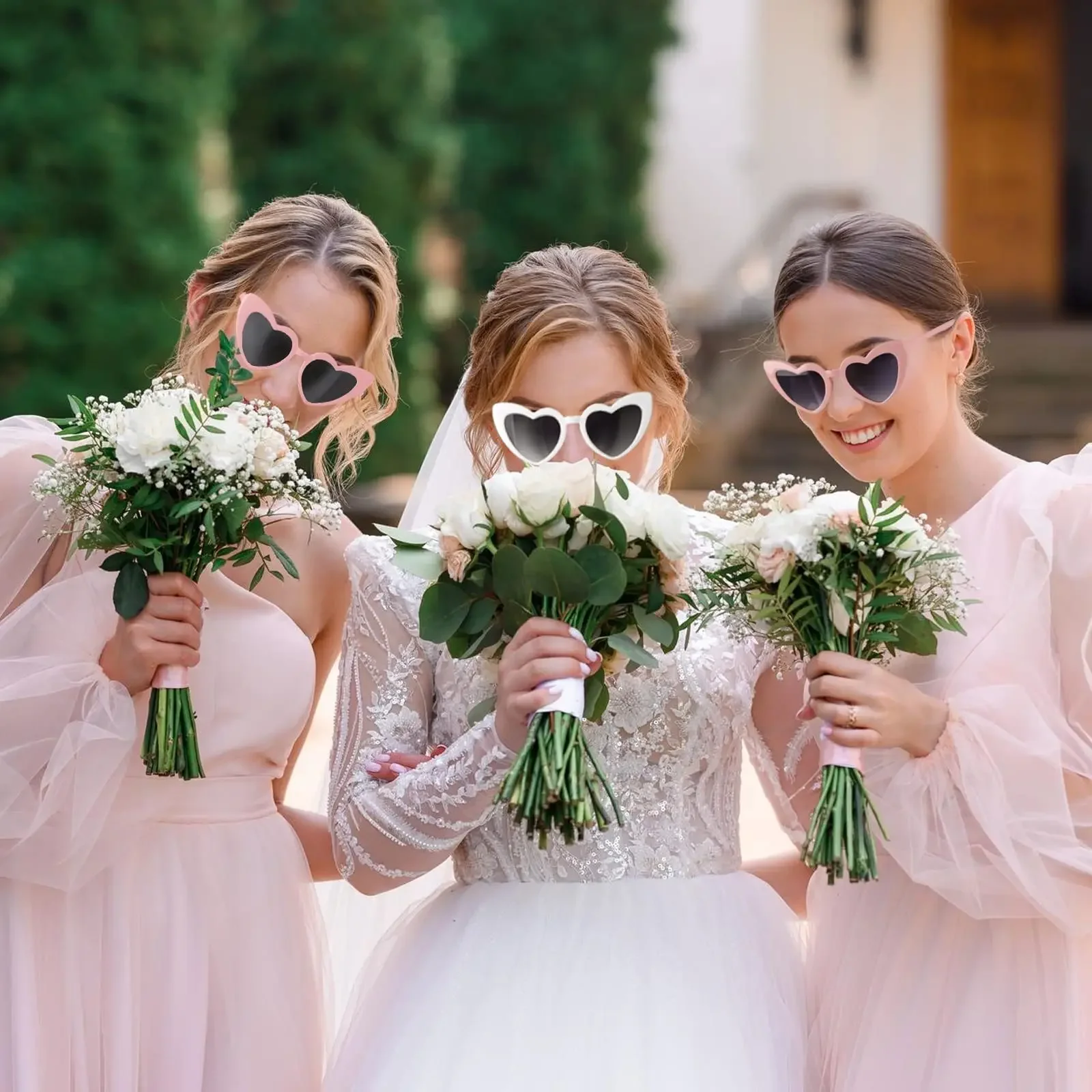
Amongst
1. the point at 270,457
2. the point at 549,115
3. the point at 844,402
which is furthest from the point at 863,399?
the point at 549,115

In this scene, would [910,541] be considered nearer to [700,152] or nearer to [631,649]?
[631,649]

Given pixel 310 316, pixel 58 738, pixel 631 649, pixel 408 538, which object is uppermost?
pixel 310 316

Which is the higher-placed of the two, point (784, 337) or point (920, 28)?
point (920, 28)

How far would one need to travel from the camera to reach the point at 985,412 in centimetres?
1459

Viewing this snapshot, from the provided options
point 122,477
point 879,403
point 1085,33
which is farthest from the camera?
point 1085,33

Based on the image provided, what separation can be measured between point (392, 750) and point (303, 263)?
119cm

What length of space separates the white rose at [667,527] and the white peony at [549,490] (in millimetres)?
104

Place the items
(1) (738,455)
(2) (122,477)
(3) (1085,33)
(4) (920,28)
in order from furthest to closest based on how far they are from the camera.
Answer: (3) (1085,33) → (4) (920,28) → (1) (738,455) → (2) (122,477)

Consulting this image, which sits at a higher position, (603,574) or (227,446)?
(227,446)

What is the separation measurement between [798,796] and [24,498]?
164 centimetres

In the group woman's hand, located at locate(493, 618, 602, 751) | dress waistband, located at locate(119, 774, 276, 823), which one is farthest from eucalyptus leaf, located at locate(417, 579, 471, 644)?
dress waistband, located at locate(119, 774, 276, 823)

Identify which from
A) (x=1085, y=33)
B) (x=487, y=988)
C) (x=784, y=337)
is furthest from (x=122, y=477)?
(x=1085, y=33)

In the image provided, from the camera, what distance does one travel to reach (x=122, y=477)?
113 inches

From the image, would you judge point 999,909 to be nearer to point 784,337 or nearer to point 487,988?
point 487,988
